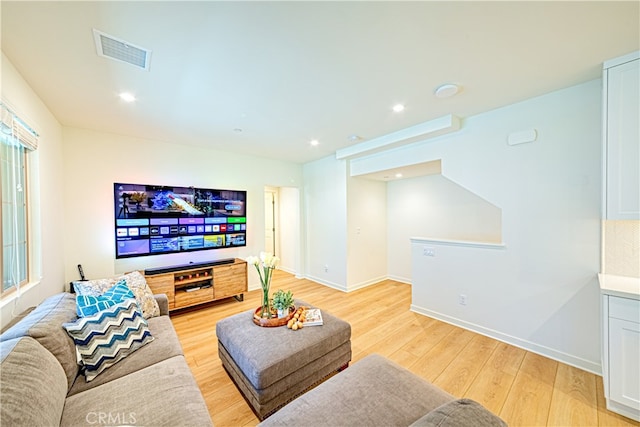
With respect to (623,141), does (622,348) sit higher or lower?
lower

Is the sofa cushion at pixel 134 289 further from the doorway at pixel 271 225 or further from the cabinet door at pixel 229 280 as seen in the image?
the doorway at pixel 271 225

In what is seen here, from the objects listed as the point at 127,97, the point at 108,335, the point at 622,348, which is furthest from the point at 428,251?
the point at 127,97

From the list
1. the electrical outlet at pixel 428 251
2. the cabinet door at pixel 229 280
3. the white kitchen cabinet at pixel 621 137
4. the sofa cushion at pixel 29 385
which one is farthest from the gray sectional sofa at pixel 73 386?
the white kitchen cabinet at pixel 621 137

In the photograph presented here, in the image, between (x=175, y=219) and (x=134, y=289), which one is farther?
(x=175, y=219)

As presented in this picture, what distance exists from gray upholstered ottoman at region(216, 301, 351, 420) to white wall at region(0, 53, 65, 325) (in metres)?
1.45

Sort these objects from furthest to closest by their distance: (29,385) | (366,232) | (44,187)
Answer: (366,232)
(44,187)
(29,385)

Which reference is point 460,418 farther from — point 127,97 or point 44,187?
point 44,187

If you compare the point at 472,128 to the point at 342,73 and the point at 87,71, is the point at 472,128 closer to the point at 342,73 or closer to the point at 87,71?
the point at 342,73

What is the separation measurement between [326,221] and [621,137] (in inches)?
147

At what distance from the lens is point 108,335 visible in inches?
62.0

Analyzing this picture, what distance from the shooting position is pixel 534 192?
7.86ft

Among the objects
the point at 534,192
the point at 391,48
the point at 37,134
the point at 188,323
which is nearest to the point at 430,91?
the point at 391,48

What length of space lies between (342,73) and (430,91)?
900 mm

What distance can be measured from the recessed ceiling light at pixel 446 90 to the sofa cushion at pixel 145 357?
3.02 m
